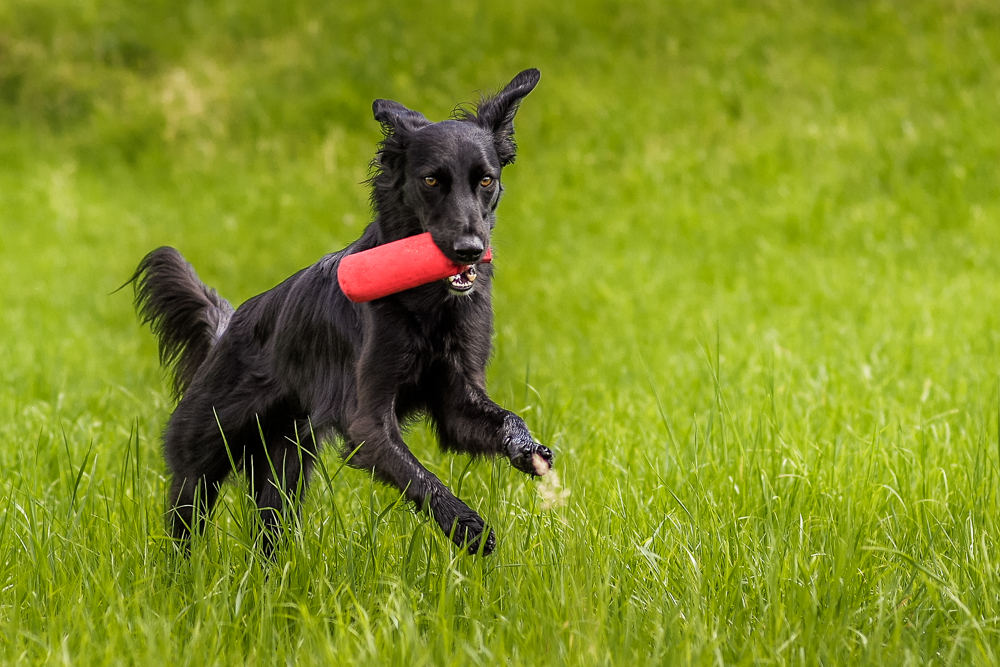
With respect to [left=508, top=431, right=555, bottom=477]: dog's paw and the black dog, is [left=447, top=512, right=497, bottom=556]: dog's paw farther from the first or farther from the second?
[left=508, top=431, right=555, bottom=477]: dog's paw

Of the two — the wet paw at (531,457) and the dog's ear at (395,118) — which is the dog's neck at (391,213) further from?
the wet paw at (531,457)

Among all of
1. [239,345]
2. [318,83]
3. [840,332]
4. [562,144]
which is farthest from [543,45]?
[239,345]

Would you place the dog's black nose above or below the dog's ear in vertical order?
below

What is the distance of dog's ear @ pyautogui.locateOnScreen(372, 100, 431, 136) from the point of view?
3.51m

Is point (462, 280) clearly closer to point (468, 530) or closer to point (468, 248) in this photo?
point (468, 248)

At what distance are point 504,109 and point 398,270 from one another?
2.59ft

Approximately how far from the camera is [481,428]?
11.0 feet

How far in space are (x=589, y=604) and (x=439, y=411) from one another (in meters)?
0.96

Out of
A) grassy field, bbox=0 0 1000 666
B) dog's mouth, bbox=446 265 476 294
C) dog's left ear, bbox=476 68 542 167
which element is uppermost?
dog's left ear, bbox=476 68 542 167

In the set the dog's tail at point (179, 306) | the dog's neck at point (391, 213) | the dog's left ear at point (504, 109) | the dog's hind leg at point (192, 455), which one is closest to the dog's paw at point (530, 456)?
the dog's neck at point (391, 213)

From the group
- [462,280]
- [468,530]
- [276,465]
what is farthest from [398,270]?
[276,465]

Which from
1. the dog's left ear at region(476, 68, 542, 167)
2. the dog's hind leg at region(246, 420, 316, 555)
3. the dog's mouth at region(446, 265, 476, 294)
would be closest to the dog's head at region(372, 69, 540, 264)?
the dog's left ear at region(476, 68, 542, 167)

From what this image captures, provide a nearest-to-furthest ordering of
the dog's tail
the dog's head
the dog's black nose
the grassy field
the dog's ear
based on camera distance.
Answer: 1. the grassy field
2. the dog's black nose
3. the dog's head
4. the dog's ear
5. the dog's tail

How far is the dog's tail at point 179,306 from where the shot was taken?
4445 millimetres
